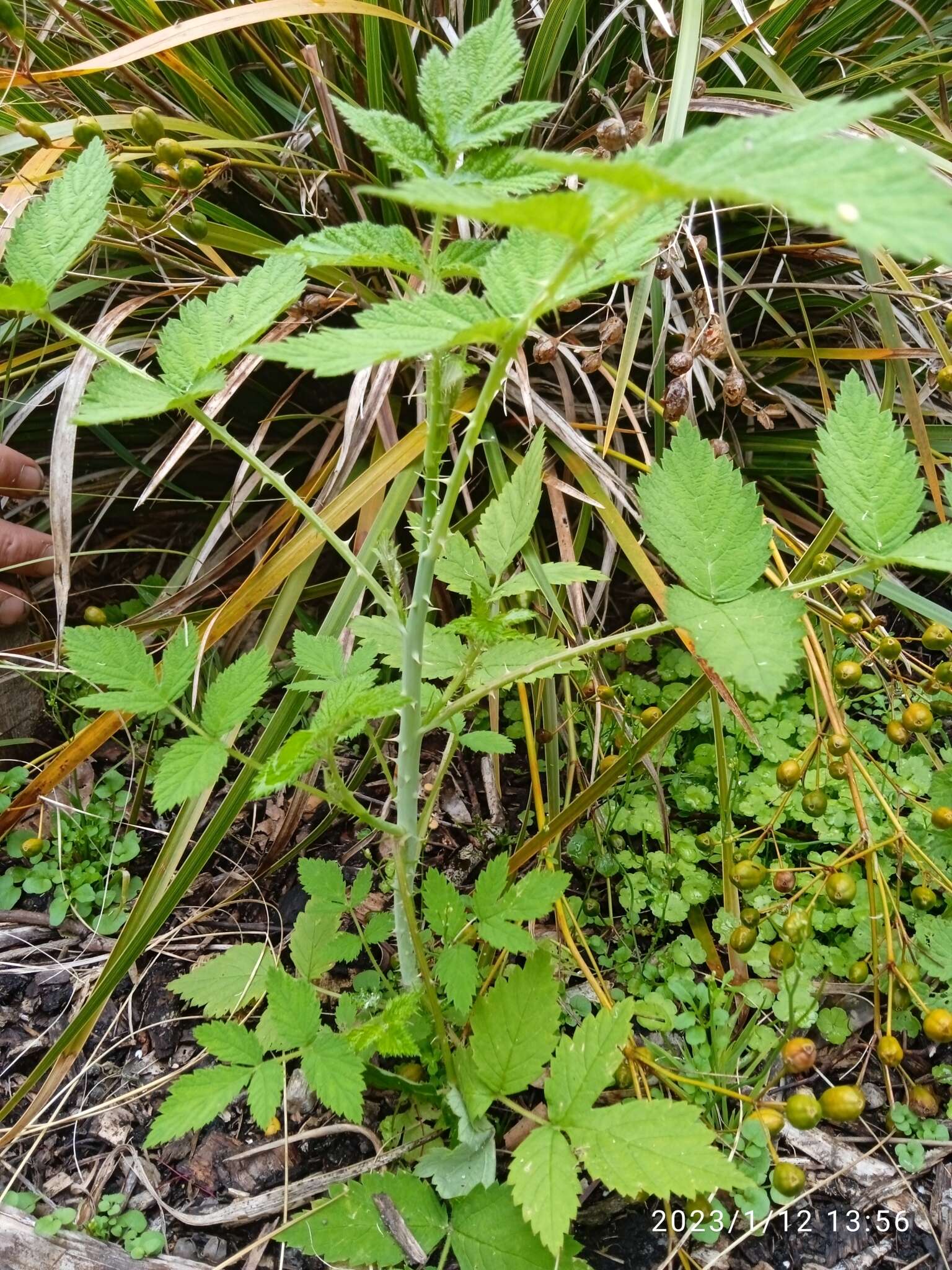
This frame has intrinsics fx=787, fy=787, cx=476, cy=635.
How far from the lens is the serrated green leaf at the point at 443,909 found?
2.70ft

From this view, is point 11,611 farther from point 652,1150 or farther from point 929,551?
point 929,551

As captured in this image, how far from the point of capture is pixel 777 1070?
0.95 meters

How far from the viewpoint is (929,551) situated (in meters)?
0.64

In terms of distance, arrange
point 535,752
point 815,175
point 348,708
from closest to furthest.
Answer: point 815,175, point 348,708, point 535,752

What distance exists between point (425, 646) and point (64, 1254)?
2.58 ft

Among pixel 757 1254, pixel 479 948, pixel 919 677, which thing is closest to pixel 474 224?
pixel 919 677

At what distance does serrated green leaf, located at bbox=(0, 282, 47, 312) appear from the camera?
1.94 feet

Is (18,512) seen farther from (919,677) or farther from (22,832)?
(919,677)

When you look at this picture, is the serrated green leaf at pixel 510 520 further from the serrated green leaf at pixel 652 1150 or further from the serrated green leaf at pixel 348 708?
the serrated green leaf at pixel 652 1150

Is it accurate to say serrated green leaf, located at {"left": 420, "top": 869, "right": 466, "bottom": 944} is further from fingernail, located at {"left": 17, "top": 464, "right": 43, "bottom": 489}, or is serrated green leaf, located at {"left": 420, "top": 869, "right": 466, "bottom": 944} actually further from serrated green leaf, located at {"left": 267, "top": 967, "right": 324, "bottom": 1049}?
fingernail, located at {"left": 17, "top": 464, "right": 43, "bottom": 489}

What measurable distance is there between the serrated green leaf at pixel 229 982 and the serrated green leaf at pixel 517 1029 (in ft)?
0.94

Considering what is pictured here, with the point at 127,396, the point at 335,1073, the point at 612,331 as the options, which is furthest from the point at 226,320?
the point at 335,1073

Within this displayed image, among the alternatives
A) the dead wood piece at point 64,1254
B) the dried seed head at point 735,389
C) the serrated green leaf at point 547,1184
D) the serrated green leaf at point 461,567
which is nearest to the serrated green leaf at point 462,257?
the serrated green leaf at point 461,567

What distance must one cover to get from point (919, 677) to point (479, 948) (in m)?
0.90
